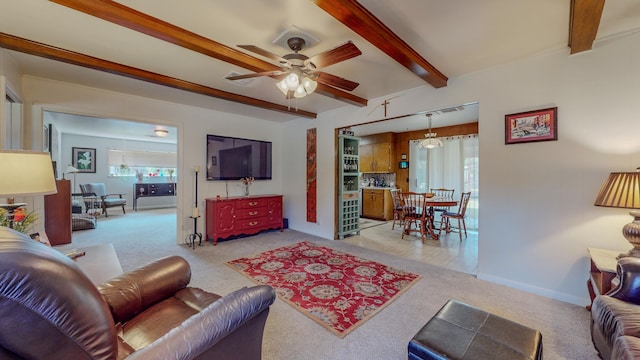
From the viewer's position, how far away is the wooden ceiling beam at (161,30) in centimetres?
173

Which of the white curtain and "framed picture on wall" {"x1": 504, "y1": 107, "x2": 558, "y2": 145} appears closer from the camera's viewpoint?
"framed picture on wall" {"x1": 504, "y1": 107, "x2": 558, "y2": 145}

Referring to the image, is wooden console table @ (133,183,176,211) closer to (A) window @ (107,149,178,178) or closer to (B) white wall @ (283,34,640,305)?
(A) window @ (107,149,178,178)

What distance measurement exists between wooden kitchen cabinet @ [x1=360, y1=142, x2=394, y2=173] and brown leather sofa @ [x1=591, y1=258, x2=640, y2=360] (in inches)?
210

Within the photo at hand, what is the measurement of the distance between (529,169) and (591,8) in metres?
1.44

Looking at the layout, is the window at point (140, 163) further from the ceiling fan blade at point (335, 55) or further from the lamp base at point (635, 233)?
the lamp base at point (635, 233)

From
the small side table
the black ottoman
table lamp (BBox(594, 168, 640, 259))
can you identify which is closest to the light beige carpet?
the small side table

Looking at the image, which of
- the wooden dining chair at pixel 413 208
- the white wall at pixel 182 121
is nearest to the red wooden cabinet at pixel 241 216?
the white wall at pixel 182 121

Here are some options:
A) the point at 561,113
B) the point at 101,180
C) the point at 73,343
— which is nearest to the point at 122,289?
the point at 73,343

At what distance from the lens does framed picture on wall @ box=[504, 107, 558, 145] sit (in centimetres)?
248

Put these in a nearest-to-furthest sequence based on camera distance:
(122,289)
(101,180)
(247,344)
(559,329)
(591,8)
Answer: (247,344)
(122,289)
(591,8)
(559,329)
(101,180)

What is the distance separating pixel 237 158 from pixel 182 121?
3.71 feet

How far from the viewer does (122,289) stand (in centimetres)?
140

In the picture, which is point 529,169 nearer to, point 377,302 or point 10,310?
point 377,302

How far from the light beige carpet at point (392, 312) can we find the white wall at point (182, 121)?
1.11 metres
